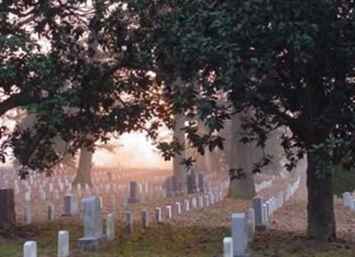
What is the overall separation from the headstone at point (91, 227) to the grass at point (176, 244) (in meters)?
0.20

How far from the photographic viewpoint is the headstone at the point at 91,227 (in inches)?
508

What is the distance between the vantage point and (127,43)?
46.2ft

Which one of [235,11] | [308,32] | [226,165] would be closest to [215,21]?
[235,11]

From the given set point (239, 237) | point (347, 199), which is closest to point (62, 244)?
point (239, 237)

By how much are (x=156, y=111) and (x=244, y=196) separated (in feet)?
46.9

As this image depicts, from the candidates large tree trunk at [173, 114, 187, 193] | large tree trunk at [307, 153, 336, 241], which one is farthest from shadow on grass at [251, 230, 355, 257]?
large tree trunk at [173, 114, 187, 193]

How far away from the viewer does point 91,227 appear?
1341cm

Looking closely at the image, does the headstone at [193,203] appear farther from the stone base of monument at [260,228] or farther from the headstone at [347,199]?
the stone base of monument at [260,228]

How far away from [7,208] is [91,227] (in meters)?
3.47

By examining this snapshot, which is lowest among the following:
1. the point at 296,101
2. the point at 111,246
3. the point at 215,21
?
the point at 111,246

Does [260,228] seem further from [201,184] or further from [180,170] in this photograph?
[180,170]

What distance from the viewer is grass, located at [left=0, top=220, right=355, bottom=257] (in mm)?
12188

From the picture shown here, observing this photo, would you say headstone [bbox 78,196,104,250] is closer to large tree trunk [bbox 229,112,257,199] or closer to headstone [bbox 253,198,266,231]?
headstone [bbox 253,198,266,231]

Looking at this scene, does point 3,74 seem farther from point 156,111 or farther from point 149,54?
point 156,111
